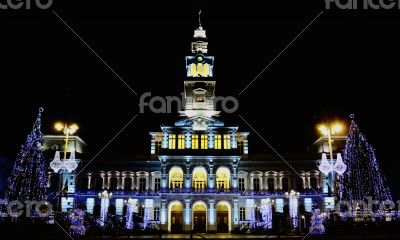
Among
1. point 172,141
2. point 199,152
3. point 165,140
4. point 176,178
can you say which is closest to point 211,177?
point 199,152

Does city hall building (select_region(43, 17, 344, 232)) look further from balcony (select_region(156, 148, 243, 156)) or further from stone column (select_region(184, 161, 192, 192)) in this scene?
stone column (select_region(184, 161, 192, 192))

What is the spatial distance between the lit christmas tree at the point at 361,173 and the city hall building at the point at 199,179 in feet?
20.2

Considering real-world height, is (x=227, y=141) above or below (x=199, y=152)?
above

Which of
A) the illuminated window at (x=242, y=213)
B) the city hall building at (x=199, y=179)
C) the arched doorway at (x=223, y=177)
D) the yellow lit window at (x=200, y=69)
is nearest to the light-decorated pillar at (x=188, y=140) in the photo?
the city hall building at (x=199, y=179)

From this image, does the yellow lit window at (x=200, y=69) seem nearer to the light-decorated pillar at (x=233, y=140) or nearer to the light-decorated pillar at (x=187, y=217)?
the light-decorated pillar at (x=233, y=140)

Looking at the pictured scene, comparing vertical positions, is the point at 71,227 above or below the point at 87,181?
below

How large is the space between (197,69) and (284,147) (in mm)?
21443

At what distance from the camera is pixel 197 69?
60.3m

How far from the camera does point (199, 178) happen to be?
52.9 m

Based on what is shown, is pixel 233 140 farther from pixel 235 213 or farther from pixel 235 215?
pixel 235 215

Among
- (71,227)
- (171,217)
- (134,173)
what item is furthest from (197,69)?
(71,227)

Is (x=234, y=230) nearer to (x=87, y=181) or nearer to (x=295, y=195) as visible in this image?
(x=295, y=195)

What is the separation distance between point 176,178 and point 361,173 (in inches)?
873

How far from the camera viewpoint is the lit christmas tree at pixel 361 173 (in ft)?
136
